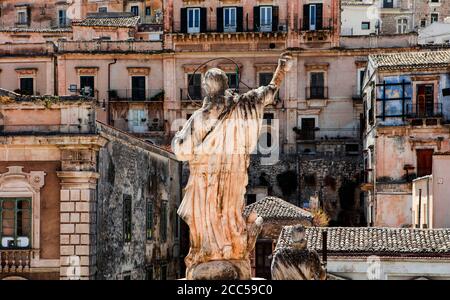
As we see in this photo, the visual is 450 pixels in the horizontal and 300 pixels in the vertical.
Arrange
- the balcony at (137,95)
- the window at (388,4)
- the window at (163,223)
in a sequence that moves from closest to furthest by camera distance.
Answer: the window at (163,223)
the balcony at (137,95)
the window at (388,4)

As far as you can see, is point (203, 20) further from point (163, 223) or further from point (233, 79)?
point (163, 223)

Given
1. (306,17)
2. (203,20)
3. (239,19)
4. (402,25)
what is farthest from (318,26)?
(402,25)

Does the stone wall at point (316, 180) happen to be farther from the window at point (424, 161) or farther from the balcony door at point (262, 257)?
the balcony door at point (262, 257)

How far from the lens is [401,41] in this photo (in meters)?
52.2

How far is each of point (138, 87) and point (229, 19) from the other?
5467 mm

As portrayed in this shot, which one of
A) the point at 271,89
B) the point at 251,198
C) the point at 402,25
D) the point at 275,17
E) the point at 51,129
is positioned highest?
the point at 402,25

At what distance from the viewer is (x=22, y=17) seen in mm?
67625

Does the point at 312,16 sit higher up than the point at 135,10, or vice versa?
the point at 135,10

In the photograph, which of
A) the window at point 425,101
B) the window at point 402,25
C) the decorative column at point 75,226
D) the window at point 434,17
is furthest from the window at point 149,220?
the window at point 434,17

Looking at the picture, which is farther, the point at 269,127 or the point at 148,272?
the point at 269,127

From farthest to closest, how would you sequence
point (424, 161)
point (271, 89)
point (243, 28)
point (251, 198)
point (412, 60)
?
point (243, 28)
point (251, 198)
point (412, 60)
point (424, 161)
point (271, 89)

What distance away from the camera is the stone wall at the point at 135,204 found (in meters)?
27.7

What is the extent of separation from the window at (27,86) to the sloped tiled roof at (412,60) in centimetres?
1615

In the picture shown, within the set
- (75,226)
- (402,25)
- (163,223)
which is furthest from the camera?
(402,25)
